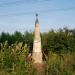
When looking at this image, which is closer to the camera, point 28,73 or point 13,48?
point 28,73

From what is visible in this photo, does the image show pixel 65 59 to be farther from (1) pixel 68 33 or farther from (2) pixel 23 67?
(1) pixel 68 33

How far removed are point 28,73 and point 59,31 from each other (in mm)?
17739

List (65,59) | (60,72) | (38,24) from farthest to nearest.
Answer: (38,24), (65,59), (60,72)

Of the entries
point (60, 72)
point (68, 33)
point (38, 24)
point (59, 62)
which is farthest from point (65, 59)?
point (68, 33)

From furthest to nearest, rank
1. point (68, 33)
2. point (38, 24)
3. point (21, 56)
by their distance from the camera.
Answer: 1. point (68, 33)
2. point (38, 24)
3. point (21, 56)

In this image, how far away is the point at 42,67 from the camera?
15.7 metres

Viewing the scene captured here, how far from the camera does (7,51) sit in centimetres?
1619

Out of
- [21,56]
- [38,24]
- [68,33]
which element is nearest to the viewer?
[21,56]

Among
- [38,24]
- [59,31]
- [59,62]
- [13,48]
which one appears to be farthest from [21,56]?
[59,31]

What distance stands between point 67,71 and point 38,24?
9.66m

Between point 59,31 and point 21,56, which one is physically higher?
point 59,31

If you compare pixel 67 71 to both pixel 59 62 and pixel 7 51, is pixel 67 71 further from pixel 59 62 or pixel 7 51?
pixel 7 51

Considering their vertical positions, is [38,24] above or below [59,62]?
above

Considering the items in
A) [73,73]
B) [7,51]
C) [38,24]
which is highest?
[38,24]
